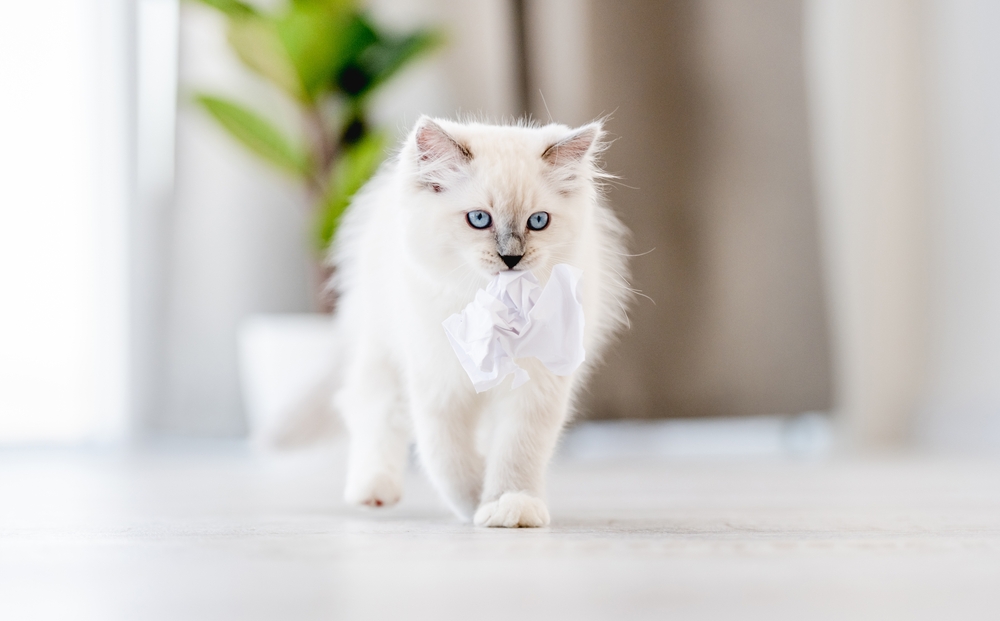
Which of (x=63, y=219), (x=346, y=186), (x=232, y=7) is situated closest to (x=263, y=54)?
(x=232, y=7)

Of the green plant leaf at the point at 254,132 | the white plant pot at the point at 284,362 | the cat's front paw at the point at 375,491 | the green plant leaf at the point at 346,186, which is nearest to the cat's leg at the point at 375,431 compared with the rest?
the cat's front paw at the point at 375,491

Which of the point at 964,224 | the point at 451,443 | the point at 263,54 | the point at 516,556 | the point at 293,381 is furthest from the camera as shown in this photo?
the point at 964,224

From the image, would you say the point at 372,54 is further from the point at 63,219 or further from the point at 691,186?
the point at 63,219

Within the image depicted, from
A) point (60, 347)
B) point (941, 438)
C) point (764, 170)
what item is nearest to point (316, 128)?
point (60, 347)

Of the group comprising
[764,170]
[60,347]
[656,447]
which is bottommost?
[656,447]

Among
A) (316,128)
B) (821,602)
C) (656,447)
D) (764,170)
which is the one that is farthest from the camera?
(656,447)

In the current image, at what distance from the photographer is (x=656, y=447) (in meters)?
3.09

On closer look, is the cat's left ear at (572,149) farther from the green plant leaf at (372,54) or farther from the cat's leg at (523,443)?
the green plant leaf at (372,54)

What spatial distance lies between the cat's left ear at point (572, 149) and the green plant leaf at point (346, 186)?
4.45ft

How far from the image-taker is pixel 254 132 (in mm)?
2449

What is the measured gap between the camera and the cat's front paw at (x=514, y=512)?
0.97 m

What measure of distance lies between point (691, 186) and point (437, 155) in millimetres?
1894

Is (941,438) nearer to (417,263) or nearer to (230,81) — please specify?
(417,263)

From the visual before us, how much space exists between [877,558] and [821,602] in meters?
0.20
